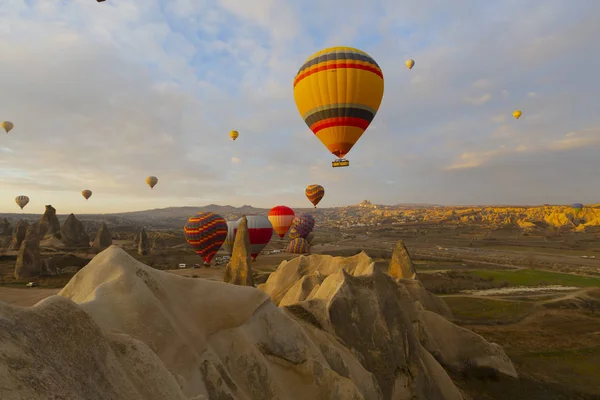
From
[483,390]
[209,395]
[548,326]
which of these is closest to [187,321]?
[209,395]

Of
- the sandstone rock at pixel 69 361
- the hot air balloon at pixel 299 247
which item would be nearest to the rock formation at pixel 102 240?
the hot air balloon at pixel 299 247

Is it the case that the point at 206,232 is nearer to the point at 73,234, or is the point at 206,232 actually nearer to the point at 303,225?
the point at 303,225

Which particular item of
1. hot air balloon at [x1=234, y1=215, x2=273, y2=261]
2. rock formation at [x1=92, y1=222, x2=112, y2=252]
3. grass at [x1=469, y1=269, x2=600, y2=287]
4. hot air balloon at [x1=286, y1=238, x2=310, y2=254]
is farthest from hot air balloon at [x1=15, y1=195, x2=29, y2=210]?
grass at [x1=469, y1=269, x2=600, y2=287]

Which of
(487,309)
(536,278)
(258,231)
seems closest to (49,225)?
(258,231)

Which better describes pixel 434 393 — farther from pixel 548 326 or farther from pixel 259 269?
pixel 259 269

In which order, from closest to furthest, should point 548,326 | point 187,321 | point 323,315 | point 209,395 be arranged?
point 209,395 → point 187,321 → point 323,315 → point 548,326

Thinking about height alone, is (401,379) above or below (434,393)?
above

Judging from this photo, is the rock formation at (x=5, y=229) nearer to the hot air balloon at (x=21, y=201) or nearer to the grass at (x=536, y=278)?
the hot air balloon at (x=21, y=201)
